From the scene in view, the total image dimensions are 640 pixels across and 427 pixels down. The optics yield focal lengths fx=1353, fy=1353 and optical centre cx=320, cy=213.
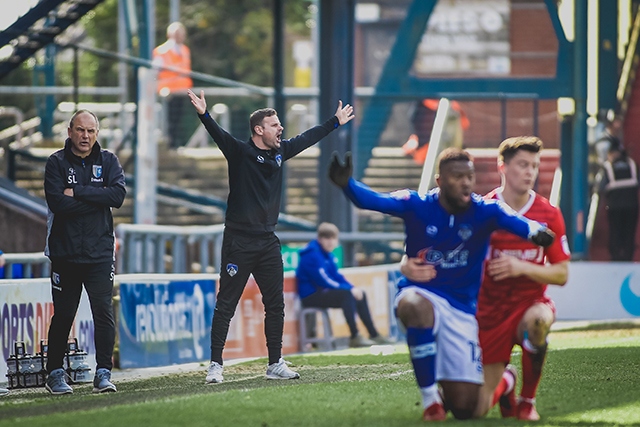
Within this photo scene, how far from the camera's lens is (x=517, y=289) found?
857 cm

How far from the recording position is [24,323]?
39.0ft

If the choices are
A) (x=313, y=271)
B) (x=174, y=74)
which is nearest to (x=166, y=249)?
(x=313, y=271)

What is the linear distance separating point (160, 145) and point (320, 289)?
28.4 ft

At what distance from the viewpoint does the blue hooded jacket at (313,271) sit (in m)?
16.3

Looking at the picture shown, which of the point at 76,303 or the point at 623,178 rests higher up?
the point at 623,178

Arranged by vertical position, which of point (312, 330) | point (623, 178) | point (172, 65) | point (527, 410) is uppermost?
point (172, 65)

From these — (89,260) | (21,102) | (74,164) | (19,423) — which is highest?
(21,102)

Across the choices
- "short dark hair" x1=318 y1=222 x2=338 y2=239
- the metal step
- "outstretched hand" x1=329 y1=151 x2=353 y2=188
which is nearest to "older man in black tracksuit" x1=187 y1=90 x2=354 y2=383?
"outstretched hand" x1=329 y1=151 x2=353 y2=188

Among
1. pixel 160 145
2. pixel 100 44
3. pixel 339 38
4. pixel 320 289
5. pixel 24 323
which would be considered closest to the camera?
pixel 24 323

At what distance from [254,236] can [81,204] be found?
150cm

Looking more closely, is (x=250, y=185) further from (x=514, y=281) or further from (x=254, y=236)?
(x=514, y=281)

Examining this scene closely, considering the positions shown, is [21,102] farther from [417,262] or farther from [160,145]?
[417,262]

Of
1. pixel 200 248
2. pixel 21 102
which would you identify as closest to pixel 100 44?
pixel 21 102

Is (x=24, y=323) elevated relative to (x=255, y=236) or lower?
lower
